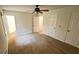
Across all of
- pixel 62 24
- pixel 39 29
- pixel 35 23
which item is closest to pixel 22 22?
pixel 35 23

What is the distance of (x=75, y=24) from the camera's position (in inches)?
126

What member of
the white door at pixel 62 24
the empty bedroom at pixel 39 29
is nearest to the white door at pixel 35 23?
the empty bedroom at pixel 39 29

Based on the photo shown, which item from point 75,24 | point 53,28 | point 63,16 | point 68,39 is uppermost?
point 63,16

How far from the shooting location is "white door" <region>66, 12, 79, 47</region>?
314 cm

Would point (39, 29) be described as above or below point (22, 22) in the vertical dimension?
below

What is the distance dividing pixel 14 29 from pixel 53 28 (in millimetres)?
2482

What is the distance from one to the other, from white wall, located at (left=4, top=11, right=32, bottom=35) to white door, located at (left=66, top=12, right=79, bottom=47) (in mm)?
3064

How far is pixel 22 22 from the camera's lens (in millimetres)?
5363

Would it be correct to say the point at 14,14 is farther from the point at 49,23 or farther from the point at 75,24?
the point at 75,24

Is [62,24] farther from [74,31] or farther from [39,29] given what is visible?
[39,29]

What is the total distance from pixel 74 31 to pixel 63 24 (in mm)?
701

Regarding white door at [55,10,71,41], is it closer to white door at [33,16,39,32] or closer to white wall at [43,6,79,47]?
white wall at [43,6,79,47]
